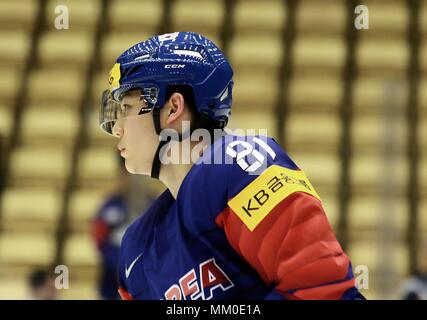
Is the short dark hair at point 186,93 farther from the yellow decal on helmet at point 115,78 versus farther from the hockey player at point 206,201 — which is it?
the yellow decal on helmet at point 115,78

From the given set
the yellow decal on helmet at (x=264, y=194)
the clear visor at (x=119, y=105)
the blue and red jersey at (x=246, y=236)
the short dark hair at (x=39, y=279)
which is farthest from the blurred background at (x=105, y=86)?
the yellow decal on helmet at (x=264, y=194)

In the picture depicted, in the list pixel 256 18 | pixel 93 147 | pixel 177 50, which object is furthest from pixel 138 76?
pixel 256 18

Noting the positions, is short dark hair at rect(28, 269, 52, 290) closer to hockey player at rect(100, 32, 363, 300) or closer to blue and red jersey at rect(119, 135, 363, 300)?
hockey player at rect(100, 32, 363, 300)

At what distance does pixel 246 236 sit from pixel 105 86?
203 inches

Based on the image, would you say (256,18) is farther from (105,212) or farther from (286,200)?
(286,200)

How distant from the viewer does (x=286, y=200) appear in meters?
1.55

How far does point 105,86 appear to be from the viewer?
660 cm

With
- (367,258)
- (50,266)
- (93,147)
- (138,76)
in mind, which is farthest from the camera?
(93,147)

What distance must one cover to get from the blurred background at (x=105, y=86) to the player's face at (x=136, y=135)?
3.09m

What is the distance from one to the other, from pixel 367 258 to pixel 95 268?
2.01 meters

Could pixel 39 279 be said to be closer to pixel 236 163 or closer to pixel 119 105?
pixel 119 105

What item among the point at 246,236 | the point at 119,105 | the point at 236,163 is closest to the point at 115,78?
the point at 119,105

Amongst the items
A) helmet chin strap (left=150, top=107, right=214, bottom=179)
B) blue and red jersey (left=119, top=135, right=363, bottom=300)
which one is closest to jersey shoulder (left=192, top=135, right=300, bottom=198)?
blue and red jersey (left=119, top=135, right=363, bottom=300)

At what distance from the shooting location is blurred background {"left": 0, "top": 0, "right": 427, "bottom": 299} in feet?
18.5
